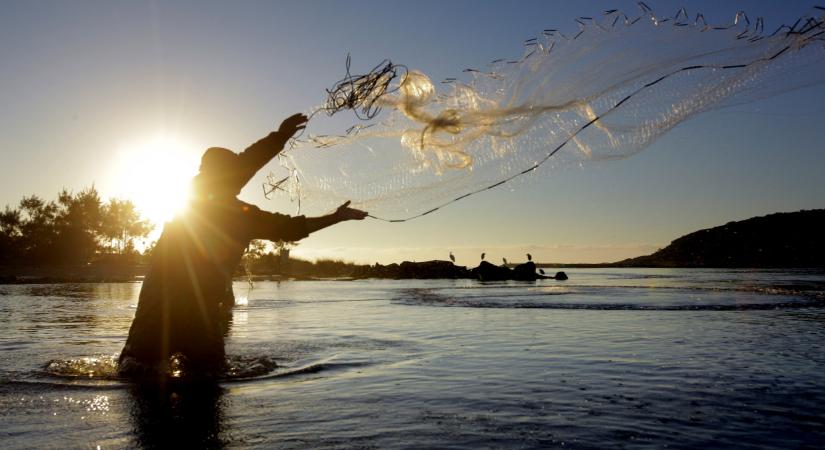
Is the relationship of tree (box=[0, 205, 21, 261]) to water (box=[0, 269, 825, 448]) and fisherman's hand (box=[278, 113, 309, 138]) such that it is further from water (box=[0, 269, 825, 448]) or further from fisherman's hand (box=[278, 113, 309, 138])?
fisherman's hand (box=[278, 113, 309, 138])

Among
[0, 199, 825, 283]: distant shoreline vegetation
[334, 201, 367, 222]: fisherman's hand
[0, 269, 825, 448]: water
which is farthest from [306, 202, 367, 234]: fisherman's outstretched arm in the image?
[0, 199, 825, 283]: distant shoreline vegetation

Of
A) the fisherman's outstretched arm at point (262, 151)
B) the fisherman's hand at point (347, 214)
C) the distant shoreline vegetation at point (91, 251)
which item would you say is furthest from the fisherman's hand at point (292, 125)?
the distant shoreline vegetation at point (91, 251)

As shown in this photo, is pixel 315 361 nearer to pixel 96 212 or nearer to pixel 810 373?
pixel 810 373

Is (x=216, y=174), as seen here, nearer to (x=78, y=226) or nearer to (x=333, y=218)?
(x=333, y=218)

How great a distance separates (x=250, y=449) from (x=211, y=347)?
11.0ft

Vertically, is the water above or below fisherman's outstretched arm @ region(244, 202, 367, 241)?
below

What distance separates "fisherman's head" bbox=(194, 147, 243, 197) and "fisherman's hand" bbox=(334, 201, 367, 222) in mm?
1304

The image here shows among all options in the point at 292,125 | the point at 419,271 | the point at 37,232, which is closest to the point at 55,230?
the point at 37,232

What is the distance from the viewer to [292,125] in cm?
815

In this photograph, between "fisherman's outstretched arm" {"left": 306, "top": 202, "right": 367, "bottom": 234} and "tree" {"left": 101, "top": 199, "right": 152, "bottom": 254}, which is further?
"tree" {"left": 101, "top": 199, "right": 152, "bottom": 254}

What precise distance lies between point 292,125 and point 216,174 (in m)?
1.24

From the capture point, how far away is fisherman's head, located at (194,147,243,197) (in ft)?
24.3

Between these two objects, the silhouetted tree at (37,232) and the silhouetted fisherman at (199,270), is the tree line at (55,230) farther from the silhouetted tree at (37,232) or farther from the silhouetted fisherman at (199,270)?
the silhouetted fisherman at (199,270)

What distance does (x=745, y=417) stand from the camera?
5.30 meters
